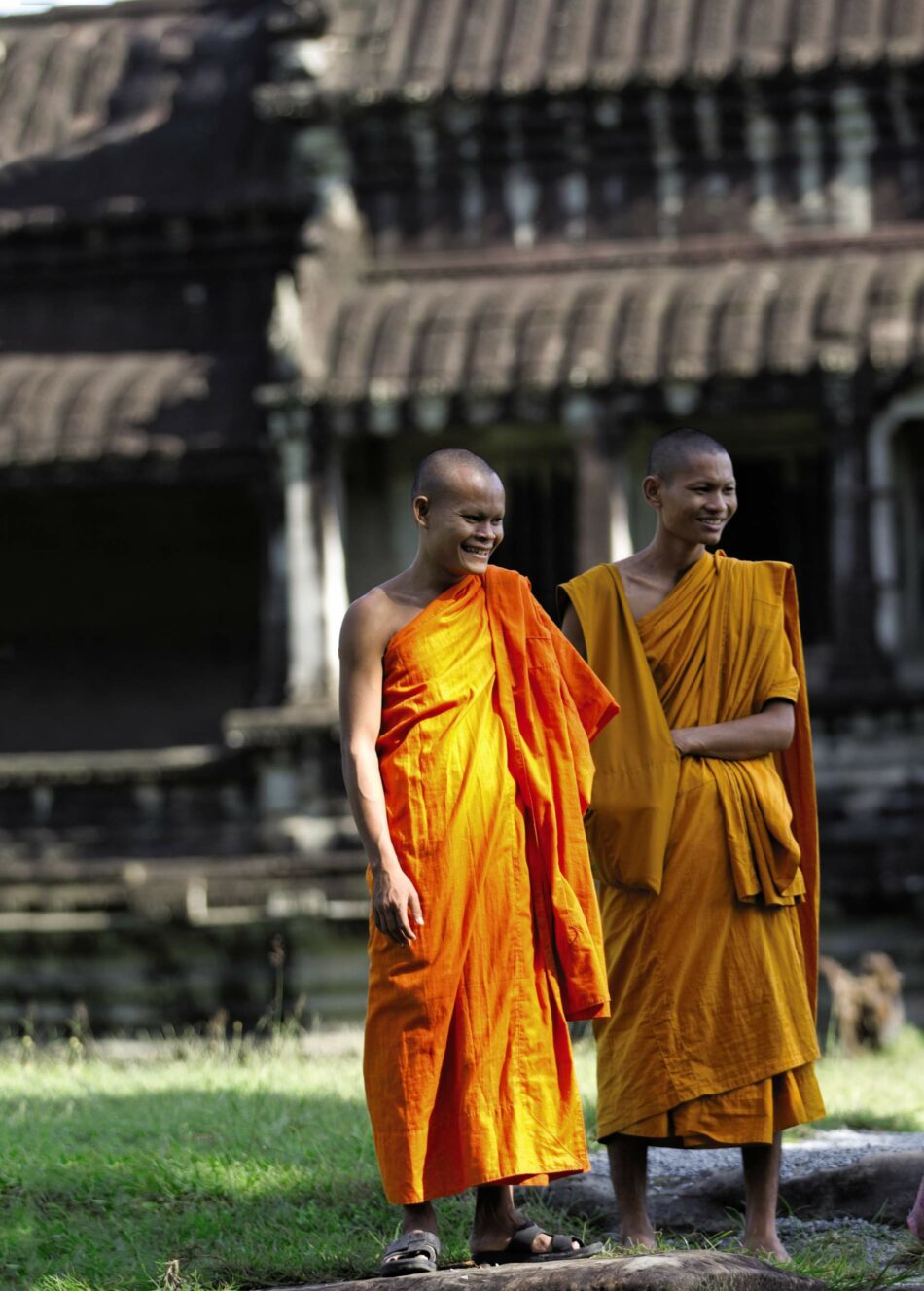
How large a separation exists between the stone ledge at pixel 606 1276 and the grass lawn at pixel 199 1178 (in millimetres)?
612

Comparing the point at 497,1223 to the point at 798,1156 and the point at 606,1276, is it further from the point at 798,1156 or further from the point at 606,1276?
the point at 798,1156

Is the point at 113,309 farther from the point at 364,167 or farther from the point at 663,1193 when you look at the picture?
the point at 663,1193

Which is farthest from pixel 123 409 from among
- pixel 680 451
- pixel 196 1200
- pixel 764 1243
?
pixel 764 1243

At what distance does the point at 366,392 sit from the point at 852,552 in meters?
3.06

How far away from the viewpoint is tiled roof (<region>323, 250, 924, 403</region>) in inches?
517

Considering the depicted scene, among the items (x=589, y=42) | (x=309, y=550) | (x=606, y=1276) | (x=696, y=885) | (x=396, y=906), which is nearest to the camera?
(x=606, y=1276)

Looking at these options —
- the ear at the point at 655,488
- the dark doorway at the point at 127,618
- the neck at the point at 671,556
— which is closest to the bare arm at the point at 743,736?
the neck at the point at 671,556

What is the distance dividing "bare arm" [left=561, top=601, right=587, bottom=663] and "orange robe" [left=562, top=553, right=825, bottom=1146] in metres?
0.04

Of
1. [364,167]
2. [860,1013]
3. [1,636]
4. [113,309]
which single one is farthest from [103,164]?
[860,1013]

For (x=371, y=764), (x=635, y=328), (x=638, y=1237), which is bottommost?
(x=638, y=1237)

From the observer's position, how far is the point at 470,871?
18.1ft

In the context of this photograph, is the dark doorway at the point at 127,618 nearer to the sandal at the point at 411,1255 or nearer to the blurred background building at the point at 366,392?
the blurred background building at the point at 366,392

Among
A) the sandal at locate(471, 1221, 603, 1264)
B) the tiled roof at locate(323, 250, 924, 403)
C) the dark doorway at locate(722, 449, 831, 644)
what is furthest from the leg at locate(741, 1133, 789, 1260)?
the dark doorway at locate(722, 449, 831, 644)

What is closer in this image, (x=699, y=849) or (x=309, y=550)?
(x=699, y=849)
